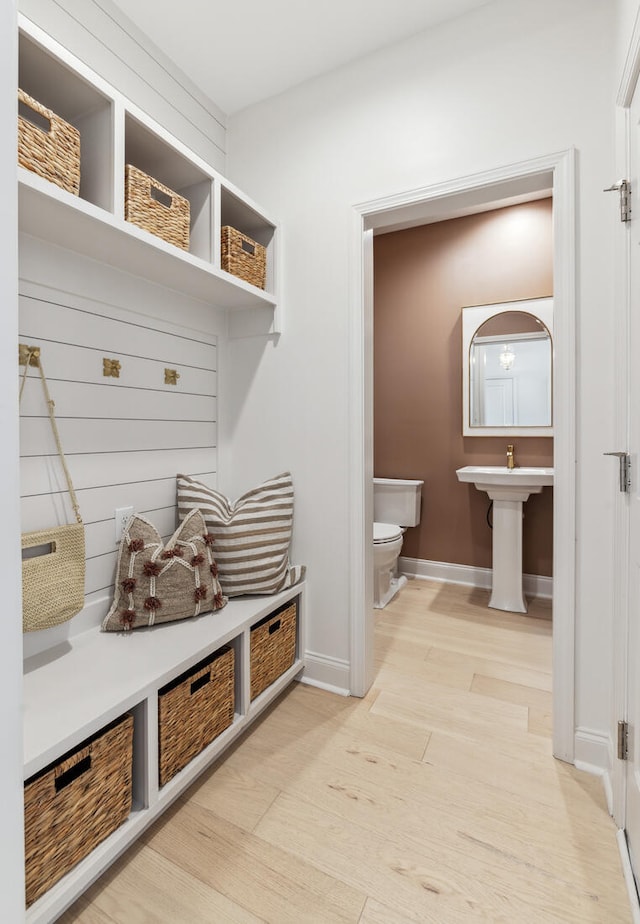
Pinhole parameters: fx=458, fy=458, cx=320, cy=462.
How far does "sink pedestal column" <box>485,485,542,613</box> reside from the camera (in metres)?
2.87

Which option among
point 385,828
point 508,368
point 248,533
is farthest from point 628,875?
point 508,368

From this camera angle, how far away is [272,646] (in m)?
1.85

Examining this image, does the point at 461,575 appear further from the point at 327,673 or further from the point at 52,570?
the point at 52,570

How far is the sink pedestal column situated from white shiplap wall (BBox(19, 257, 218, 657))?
6.27 ft

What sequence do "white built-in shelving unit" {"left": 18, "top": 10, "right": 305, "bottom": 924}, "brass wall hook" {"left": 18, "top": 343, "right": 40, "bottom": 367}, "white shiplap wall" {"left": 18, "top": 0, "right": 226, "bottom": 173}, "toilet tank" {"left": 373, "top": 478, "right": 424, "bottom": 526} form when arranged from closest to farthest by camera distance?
"white built-in shelving unit" {"left": 18, "top": 10, "right": 305, "bottom": 924}
"brass wall hook" {"left": 18, "top": 343, "right": 40, "bottom": 367}
"white shiplap wall" {"left": 18, "top": 0, "right": 226, "bottom": 173}
"toilet tank" {"left": 373, "top": 478, "right": 424, "bottom": 526}

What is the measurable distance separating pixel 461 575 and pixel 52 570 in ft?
9.06

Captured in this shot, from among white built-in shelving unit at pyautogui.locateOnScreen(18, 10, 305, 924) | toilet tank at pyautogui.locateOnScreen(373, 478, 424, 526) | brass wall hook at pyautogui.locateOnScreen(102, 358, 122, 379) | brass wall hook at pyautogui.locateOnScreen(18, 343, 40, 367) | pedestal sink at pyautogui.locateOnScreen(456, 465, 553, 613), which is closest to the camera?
white built-in shelving unit at pyautogui.locateOnScreen(18, 10, 305, 924)

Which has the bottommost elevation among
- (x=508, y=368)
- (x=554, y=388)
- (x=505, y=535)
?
(x=505, y=535)

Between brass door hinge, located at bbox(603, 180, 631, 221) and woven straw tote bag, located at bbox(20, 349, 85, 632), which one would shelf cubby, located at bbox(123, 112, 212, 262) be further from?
brass door hinge, located at bbox(603, 180, 631, 221)

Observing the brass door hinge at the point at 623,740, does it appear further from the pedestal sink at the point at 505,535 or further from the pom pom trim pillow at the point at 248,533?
the pedestal sink at the point at 505,535

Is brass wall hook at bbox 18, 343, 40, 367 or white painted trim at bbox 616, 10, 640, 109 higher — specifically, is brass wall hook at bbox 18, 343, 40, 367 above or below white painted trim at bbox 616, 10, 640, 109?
below

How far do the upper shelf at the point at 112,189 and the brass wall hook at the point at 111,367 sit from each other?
1.11 feet

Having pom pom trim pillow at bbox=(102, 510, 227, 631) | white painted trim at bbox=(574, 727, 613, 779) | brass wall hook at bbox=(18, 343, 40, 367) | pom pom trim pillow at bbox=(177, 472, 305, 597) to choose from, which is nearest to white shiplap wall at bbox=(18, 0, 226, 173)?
brass wall hook at bbox=(18, 343, 40, 367)

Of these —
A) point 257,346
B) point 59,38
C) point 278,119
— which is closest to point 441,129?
point 278,119
